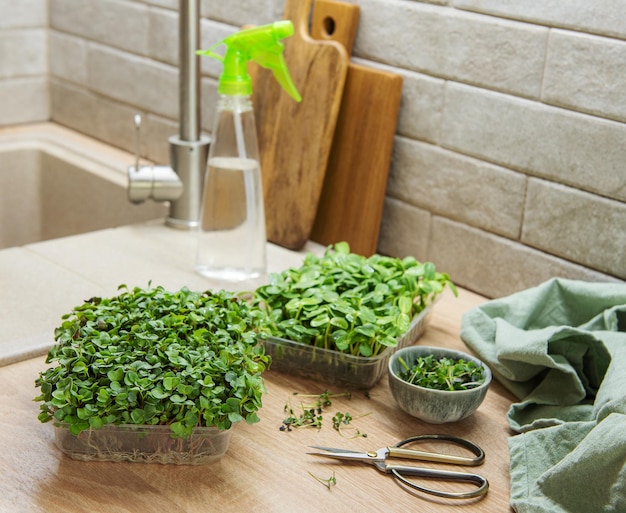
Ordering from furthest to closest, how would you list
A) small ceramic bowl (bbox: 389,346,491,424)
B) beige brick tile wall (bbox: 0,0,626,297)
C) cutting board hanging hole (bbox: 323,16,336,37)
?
cutting board hanging hole (bbox: 323,16,336,37), beige brick tile wall (bbox: 0,0,626,297), small ceramic bowl (bbox: 389,346,491,424)

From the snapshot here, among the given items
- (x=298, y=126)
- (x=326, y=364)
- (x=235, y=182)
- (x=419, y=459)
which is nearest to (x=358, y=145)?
(x=298, y=126)

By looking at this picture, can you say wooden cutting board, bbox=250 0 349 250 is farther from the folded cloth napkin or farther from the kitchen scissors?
the kitchen scissors

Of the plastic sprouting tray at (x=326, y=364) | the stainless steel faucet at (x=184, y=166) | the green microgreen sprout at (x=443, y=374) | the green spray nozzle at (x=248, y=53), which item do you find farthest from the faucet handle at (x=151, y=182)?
the green microgreen sprout at (x=443, y=374)

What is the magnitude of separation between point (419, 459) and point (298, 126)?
2.04 ft

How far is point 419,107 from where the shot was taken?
1.27 m

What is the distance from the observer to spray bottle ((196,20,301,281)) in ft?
3.85

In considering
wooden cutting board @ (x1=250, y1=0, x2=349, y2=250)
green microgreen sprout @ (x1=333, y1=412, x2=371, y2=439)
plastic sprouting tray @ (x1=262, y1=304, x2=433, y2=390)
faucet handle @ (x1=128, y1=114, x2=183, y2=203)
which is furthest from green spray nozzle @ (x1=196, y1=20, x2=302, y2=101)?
green microgreen sprout @ (x1=333, y1=412, x2=371, y2=439)

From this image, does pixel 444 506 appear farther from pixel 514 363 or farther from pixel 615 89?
pixel 615 89

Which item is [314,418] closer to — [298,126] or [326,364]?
[326,364]

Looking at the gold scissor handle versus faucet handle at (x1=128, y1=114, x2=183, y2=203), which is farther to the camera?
faucet handle at (x1=128, y1=114, x2=183, y2=203)

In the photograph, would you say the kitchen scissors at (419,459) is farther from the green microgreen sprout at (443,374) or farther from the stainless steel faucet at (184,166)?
the stainless steel faucet at (184,166)

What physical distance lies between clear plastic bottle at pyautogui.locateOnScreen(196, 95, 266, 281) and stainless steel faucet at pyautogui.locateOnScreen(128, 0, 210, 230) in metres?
0.17

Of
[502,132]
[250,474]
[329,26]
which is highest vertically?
[329,26]

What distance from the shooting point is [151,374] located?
805 mm
